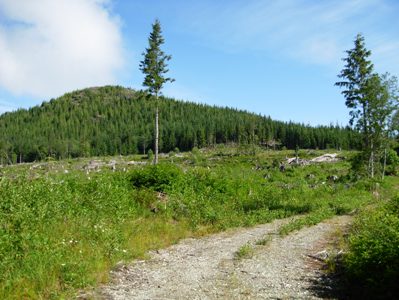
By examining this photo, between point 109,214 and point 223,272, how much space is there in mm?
5795

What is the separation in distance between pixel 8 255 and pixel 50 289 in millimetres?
1340

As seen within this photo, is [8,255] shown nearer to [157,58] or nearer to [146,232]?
[146,232]

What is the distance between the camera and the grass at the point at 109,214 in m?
7.63

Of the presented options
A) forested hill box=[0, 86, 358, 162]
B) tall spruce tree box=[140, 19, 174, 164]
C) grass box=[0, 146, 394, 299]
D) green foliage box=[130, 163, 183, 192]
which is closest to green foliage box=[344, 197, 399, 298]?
grass box=[0, 146, 394, 299]

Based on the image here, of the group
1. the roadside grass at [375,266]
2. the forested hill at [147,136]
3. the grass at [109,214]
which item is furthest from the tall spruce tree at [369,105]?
the forested hill at [147,136]

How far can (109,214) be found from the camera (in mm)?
13297

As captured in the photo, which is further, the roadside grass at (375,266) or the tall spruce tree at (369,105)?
the tall spruce tree at (369,105)

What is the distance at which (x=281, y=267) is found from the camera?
9523 millimetres

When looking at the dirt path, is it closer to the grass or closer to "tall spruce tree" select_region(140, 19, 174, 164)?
the grass

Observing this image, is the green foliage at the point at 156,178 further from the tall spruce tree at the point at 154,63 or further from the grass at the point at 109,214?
the tall spruce tree at the point at 154,63

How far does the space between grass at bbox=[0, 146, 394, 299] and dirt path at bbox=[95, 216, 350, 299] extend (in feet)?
2.19

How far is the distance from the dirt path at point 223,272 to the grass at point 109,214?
667 millimetres

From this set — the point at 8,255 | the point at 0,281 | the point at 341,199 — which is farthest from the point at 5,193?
the point at 341,199

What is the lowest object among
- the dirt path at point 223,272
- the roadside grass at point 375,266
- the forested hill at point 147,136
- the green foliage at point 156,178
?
the dirt path at point 223,272
